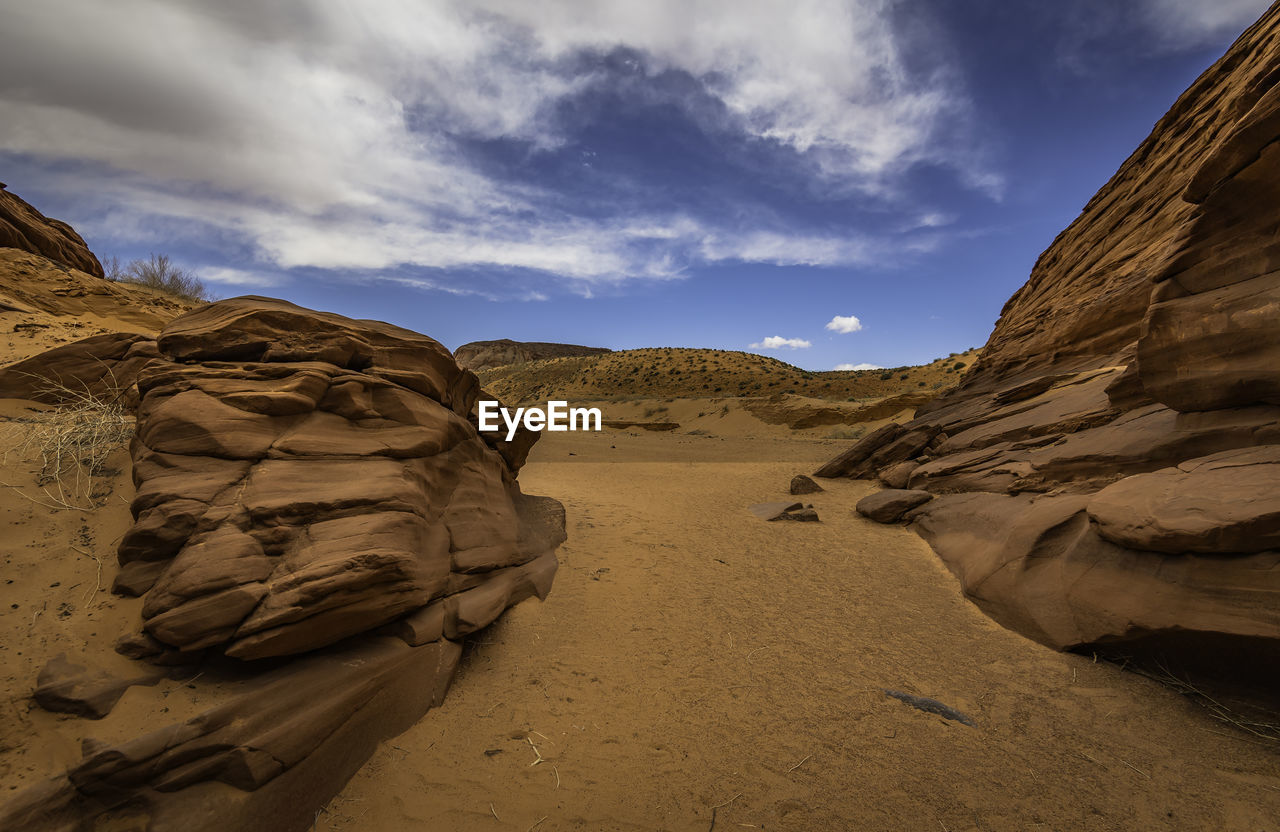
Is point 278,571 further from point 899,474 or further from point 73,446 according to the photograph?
point 899,474

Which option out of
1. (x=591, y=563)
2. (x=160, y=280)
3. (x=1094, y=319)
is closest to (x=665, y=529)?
(x=591, y=563)

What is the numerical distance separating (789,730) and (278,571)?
4591 millimetres

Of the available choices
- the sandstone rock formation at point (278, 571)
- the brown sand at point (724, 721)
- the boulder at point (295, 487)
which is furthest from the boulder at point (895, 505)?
the sandstone rock formation at point (278, 571)

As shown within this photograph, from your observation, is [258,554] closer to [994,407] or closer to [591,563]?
[591,563]

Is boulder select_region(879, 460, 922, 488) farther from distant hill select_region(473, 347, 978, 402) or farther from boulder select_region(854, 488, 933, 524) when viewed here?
distant hill select_region(473, 347, 978, 402)

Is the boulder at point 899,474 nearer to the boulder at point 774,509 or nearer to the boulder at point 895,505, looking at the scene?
the boulder at point 895,505

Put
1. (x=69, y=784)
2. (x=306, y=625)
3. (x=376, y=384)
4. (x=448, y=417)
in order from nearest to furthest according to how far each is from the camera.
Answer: (x=69, y=784) < (x=306, y=625) < (x=376, y=384) < (x=448, y=417)

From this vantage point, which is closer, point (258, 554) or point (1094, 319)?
point (258, 554)

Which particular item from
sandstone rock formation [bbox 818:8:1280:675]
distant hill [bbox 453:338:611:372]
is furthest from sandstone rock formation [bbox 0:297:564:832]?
distant hill [bbox 453:338:611:372]

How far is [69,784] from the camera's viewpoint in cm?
295

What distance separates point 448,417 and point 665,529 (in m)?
5.58

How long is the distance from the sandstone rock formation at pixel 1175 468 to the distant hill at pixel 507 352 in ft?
255

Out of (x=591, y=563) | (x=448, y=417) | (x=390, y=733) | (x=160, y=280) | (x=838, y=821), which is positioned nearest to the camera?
(x=838, y=821)

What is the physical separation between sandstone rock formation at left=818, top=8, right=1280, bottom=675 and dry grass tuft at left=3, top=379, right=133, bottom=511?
10.1m
